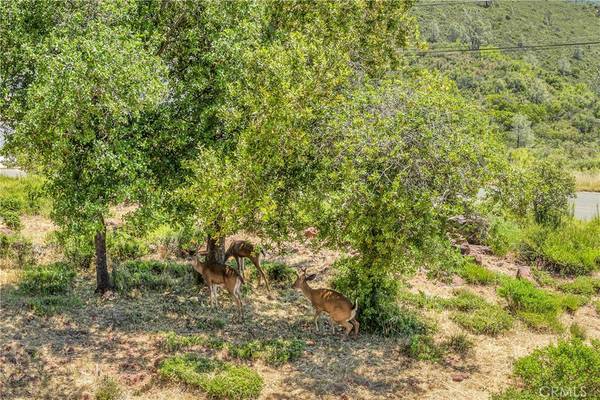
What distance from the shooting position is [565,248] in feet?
51.2

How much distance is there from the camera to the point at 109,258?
14766 mm

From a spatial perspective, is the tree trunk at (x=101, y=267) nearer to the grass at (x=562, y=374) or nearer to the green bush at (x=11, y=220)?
the green bush at (x=11, y=220)

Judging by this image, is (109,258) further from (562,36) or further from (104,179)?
(562,36)

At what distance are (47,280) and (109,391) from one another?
5.41m

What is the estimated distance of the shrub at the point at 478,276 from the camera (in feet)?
45.9

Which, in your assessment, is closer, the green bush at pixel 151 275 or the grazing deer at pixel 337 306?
the grazing deer at pixel 337 306

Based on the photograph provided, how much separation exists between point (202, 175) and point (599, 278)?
10.7 m

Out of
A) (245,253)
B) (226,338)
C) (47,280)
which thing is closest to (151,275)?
(47,280)

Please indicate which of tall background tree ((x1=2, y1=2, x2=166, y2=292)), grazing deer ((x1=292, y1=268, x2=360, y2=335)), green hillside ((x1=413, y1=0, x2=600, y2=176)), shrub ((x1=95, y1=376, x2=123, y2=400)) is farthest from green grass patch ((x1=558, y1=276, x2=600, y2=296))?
green hillside ((x1=413, y1=0, x2=600, y2=176))

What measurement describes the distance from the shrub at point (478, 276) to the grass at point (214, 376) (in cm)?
692

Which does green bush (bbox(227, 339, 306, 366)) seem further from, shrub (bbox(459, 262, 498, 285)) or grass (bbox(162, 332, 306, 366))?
shrub (bbox(459, 262, 498, 285))

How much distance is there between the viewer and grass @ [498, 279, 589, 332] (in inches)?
454

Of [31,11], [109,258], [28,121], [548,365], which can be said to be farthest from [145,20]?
[548,365]

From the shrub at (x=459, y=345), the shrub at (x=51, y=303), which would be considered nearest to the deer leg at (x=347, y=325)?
the shrub at (x=459, y=345)
